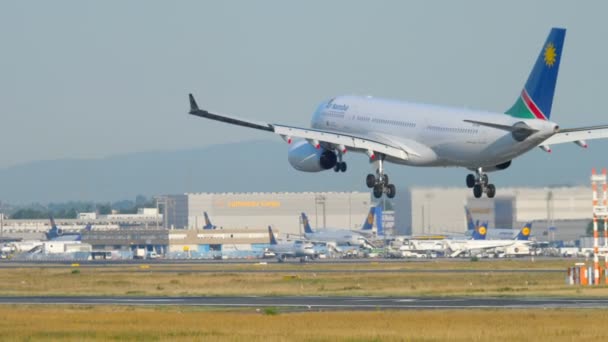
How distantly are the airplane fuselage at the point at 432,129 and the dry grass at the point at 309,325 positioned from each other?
14294 millimetres

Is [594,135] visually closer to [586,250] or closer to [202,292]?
[202,292]

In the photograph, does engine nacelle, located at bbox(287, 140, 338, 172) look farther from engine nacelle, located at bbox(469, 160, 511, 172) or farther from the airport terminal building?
the airport terminal building

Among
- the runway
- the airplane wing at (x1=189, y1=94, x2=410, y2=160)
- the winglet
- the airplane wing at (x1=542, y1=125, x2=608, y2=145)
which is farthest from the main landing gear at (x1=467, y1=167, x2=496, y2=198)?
the winglet

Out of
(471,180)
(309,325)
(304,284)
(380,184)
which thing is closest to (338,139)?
(380,184)

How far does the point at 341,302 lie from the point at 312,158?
12.3 metres

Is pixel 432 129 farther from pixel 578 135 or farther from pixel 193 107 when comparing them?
pixel 193 107

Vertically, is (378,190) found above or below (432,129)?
below

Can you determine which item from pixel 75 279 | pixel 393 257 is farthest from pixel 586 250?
pixel 75 279

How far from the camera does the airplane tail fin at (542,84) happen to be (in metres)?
78.5

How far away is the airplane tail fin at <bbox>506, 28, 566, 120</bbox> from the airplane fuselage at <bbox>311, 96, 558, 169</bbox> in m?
0.87

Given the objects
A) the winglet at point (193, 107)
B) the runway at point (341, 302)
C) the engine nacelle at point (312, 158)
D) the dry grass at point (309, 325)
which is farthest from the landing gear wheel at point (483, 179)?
the winglet at point (193, 107)

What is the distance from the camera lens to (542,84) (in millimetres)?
78562

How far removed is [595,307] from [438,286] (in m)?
28.9

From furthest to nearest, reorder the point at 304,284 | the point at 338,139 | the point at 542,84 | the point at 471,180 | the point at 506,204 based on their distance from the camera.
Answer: the point at 506,204 < the point at 304,284 < the point at 338,139 < the point at 471,180 < the point at 542,84
